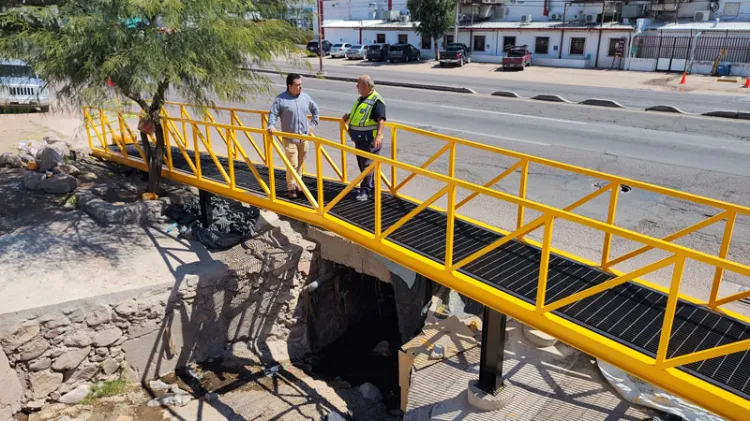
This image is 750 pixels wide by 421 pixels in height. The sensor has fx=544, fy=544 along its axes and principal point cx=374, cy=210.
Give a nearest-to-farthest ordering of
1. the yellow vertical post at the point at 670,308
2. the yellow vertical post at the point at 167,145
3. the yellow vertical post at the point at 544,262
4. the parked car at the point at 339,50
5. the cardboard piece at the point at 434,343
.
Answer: the yellow vertical post at the point at 670,308
the yellow vertical post at the point at 544,262
the cardboard piece at the point at 434,343
the yellow vertical post at the point at 167,145
the parked car at the point at 339,50

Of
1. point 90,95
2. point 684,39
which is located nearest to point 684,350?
point 90,95

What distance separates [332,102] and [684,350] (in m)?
16.5

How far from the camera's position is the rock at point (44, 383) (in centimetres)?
639

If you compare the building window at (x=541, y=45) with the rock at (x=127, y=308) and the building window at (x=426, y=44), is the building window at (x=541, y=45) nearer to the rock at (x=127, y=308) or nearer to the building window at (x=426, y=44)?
the building window at (x=426, y=44)

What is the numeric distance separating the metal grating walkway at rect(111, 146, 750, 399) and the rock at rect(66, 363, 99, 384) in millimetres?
3616

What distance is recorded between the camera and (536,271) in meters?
4.89

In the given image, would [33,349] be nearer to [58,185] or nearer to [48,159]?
[58,185]

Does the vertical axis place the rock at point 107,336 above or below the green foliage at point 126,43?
below

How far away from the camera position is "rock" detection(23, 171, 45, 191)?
926 centimetres

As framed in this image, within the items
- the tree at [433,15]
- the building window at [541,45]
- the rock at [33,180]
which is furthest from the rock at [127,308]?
the building window at [541,45]

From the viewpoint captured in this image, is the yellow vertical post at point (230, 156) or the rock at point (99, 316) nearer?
the rock at point (99, 316)

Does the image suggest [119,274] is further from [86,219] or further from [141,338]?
[86,219]

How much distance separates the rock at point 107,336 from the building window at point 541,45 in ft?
123

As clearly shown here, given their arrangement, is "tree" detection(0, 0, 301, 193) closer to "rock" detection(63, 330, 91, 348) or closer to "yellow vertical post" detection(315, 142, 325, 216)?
"yellow vertical post" detection(315, 142, 325, 216)
